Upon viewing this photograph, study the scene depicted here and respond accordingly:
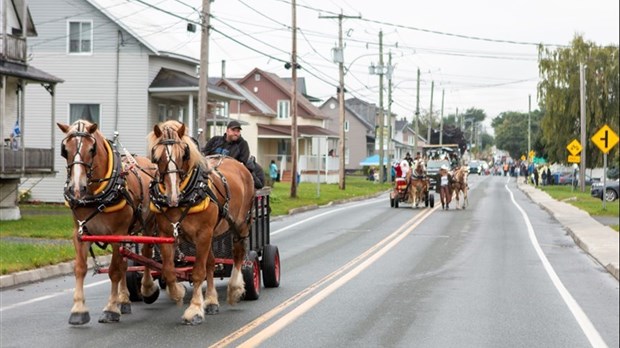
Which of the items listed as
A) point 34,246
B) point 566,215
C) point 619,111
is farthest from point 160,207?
point 619,111

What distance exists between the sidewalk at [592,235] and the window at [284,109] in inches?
1779

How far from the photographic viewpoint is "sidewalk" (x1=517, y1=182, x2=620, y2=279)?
817 inches

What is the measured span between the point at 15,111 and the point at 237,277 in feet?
75.1

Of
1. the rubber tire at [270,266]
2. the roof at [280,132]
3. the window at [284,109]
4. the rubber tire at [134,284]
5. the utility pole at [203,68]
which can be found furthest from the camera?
the window at [284,109]

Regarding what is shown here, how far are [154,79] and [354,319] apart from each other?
3241 cm

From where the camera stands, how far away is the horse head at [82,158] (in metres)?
10.1

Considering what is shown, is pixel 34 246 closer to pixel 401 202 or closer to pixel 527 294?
pixel 527 294

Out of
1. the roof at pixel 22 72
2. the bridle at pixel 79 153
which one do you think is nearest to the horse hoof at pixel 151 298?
the bridle at pixel 79 153

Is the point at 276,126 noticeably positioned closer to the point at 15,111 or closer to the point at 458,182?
the point at 458,182

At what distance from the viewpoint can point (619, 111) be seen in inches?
2645

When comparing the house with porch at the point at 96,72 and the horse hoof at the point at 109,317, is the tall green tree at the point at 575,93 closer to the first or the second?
the house with porch at the point at 96,72

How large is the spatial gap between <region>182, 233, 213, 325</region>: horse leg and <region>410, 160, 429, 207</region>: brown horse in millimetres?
28273

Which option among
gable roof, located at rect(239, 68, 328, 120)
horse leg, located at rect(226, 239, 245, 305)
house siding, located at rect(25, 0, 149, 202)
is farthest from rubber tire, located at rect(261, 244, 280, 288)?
gable roof, located at rect(239, 68, 328, 120)

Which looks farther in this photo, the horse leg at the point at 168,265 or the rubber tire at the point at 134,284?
the rubber tire at the point at 134,284
